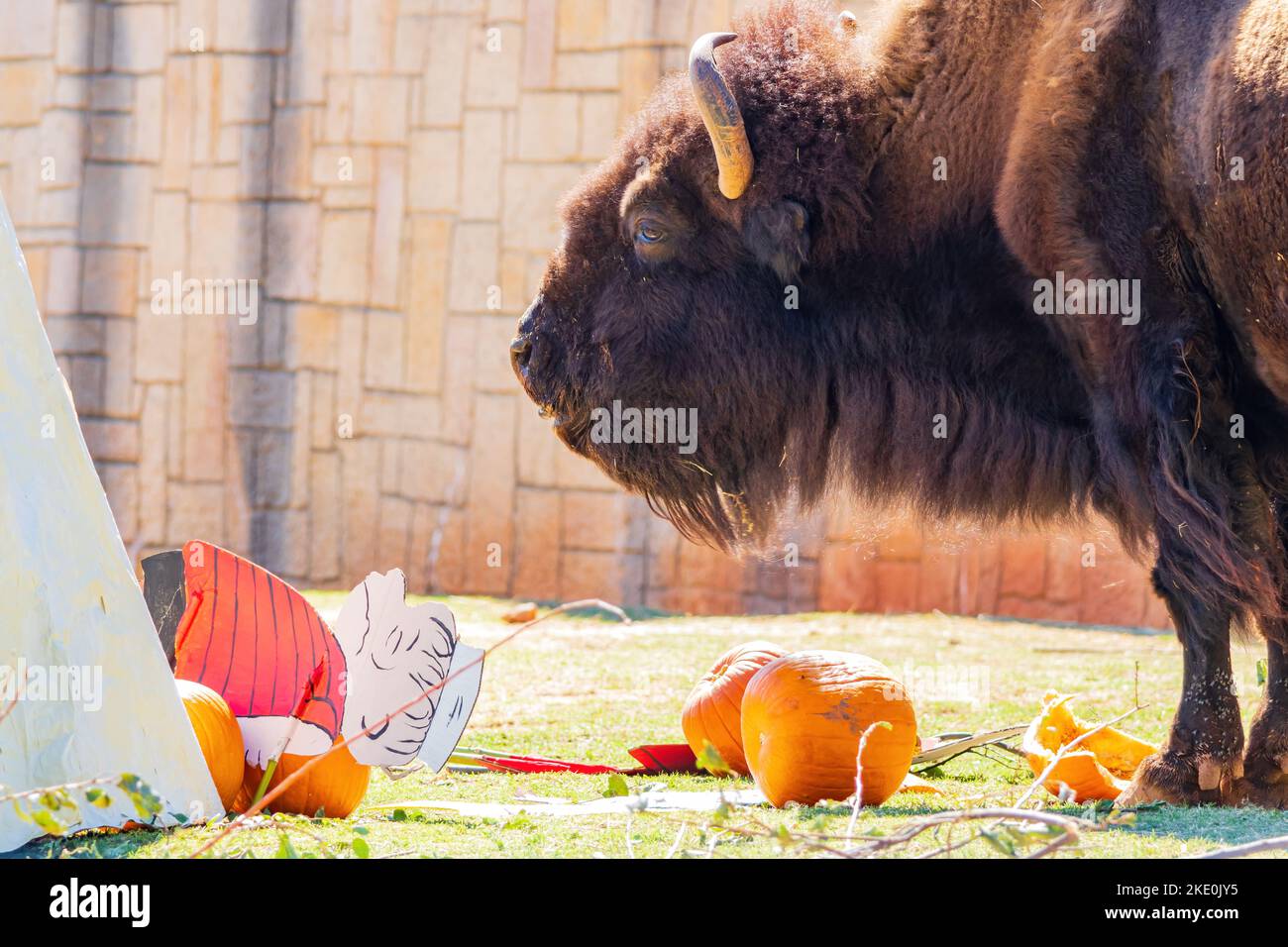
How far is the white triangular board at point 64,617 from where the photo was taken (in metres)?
2.35

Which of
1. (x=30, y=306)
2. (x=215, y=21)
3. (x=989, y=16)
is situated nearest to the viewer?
(x=30, y=306)

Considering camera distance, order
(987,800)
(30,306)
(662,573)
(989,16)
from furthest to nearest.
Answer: (662,573) → (989,16) → (987,800) → (30,306)

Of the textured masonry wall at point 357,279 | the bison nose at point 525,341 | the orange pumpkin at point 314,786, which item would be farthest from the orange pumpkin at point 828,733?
the textured masonry wall at point 357,279

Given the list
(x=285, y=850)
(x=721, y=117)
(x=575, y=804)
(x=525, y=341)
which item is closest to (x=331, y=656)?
(x=575, y=804)

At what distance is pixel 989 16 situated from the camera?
3.62 metres

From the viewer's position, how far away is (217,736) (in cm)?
275

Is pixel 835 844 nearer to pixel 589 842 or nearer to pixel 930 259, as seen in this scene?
pixel 589 842

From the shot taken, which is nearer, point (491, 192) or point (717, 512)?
point (717, 512)

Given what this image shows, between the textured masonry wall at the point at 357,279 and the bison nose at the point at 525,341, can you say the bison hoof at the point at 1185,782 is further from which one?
the textured masonry wall at the point at 357,279

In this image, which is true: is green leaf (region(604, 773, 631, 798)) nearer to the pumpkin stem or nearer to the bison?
the pumpkin stem

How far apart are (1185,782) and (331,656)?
178 centimetres

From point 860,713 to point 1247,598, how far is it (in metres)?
0.87

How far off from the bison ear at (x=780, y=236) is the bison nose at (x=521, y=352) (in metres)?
0.64
